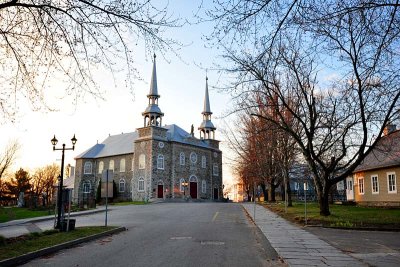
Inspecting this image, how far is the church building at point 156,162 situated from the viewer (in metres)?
57.3

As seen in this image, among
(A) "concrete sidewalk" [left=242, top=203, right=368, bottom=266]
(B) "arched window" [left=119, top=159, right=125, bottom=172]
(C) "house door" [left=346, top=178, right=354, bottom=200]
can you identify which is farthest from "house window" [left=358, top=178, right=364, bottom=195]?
(B) "arched window" [left=119, top=159, right=125, bottom=172]

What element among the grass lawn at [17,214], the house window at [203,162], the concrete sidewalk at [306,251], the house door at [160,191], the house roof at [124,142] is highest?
the house roof at [124,142]

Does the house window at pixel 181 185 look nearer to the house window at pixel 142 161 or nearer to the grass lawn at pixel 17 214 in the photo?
the house window at pixel 142 161

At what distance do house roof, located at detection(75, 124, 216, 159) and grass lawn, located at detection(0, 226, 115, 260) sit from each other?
4669 centimetres

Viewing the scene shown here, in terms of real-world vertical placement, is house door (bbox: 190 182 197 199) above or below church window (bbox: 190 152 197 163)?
below

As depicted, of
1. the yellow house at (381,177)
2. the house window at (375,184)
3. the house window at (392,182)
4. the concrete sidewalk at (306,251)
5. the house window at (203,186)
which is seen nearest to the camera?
the concrete sidewalk at (306,251)

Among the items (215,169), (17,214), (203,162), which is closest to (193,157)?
(203,162)

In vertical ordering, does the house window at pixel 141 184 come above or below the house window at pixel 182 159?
below

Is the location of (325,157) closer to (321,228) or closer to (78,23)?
(321,228)

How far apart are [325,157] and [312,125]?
554 inches

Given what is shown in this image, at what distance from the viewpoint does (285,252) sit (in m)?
9.92

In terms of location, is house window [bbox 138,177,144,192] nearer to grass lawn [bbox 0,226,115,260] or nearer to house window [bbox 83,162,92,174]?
house window [bbox 83,162,92,174]

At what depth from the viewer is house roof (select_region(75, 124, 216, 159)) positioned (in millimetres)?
63844

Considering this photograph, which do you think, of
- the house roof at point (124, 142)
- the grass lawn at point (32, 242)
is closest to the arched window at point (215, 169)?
the house roof at point (124, 142)
